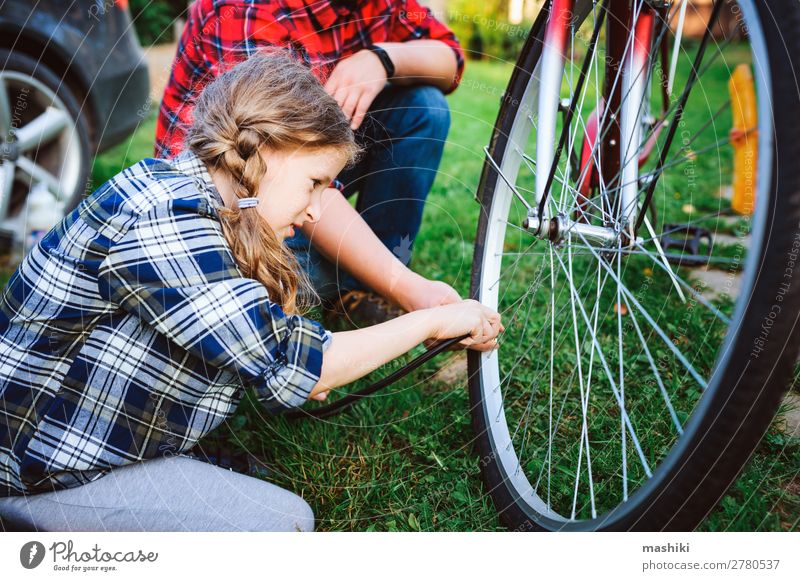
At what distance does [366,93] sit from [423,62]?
18 cm

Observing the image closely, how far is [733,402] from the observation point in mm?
540

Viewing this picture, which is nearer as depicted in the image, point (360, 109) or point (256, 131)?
point (256, 131)

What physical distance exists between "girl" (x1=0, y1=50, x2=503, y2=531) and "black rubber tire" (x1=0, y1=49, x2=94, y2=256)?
901mm

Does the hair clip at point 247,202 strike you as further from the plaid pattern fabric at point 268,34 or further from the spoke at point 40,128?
the spoke at point 40,128

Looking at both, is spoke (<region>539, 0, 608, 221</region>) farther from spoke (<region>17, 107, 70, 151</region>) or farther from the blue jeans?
spoke (<region>17, 107, 70, 151</region>)

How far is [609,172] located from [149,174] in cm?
68

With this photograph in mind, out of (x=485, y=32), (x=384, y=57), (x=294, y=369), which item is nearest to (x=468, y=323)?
(x=294, y=369)

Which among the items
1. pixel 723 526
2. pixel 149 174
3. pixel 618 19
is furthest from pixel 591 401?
pixel 149 174

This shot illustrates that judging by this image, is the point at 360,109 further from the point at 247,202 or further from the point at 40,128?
the point at 40,128

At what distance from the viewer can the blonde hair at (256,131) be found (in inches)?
30.2

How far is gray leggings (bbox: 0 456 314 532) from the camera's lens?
0.80 m

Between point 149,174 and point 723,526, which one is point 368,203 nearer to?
point 149,174

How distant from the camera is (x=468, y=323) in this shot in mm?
862
